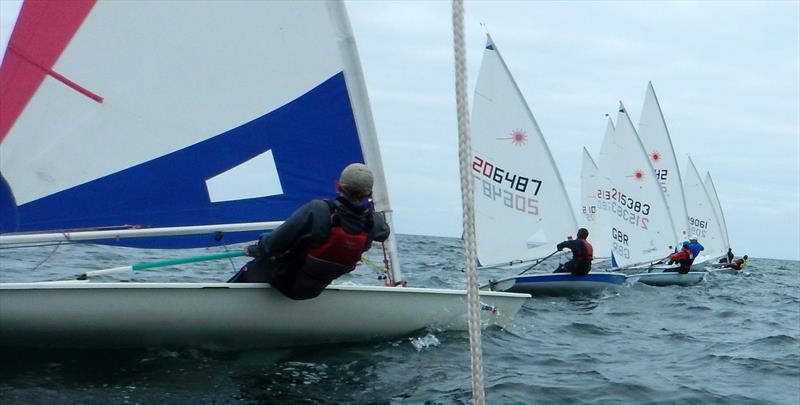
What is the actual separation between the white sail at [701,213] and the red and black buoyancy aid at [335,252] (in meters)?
24.0

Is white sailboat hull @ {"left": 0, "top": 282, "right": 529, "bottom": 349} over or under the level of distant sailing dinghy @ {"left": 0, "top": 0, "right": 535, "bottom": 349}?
under

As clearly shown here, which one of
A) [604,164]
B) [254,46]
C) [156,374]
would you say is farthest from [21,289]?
[604,164]

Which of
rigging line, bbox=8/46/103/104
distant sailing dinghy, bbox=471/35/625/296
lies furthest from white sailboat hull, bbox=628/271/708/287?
rigging line, bbox=8/46/103/104

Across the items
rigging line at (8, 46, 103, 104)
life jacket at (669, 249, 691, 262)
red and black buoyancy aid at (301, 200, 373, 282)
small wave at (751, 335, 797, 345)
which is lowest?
small wave at (751, 335, 797, 345)

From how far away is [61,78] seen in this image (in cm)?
493

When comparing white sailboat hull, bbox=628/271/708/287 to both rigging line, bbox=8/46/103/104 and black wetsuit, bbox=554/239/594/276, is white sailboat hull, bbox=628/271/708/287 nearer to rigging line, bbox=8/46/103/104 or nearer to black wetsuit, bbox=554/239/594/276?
black wetsuit, bbox=554/239/594/276

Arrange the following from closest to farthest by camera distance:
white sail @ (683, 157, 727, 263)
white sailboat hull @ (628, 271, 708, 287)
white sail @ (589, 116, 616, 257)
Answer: white sailboat hull @ (628, 271, 708, 287)
white sail @ (589, 116, 616, 257)
white sail @ (683, 157, 727, 263)

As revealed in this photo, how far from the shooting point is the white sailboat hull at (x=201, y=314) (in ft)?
15.4

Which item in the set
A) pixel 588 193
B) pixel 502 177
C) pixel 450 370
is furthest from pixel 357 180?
pixel 588 193

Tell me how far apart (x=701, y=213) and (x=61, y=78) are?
2531 centimetres

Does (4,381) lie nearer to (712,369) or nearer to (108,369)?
(108,369)

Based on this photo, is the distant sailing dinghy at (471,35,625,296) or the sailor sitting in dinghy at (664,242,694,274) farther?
the sailor sitting in dinghy at (664,242,694,274)

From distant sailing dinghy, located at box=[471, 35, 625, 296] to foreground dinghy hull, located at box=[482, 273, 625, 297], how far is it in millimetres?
1252

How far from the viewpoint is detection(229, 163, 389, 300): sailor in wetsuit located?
15.4ft
